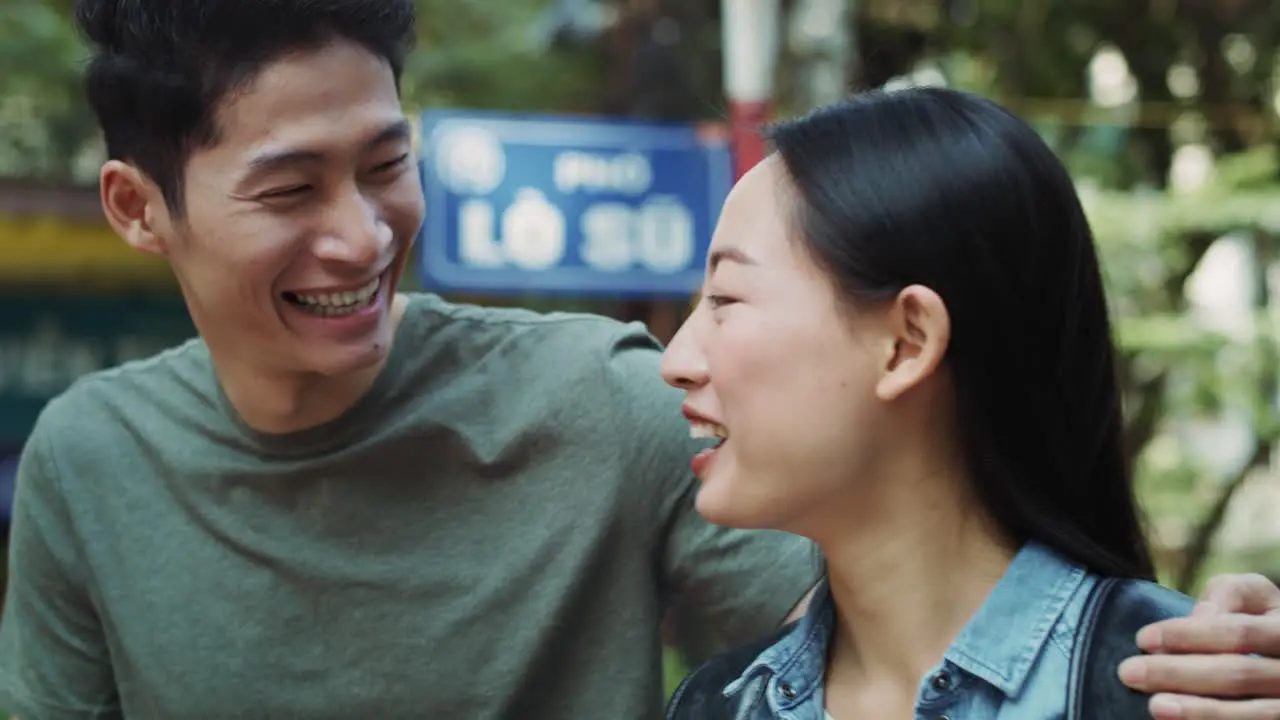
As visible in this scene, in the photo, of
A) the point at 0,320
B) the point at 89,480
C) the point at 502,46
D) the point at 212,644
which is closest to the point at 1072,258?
the point at 212,644

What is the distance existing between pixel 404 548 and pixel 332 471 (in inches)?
6.5

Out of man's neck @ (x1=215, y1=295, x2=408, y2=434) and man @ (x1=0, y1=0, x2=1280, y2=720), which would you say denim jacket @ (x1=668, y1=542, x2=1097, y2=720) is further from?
man's neck @ (x1=215, y1=295, x2=408, y2=434)

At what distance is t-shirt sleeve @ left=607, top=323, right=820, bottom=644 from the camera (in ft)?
7.22

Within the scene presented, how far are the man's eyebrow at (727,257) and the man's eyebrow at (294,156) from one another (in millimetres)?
613

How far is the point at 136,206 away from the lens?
2.45 metres

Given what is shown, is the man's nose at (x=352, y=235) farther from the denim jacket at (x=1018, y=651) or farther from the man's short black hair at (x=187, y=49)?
the denim jacket at (x=1018, y=651)

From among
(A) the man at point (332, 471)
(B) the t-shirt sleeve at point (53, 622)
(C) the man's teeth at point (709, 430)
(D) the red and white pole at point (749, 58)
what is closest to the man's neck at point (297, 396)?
(A) the man at point (332, 471)

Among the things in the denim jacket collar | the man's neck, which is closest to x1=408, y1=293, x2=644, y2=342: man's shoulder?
the man's neck

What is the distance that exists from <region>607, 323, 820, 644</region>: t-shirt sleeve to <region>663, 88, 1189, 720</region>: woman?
379 mm

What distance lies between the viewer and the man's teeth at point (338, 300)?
88.7 inches

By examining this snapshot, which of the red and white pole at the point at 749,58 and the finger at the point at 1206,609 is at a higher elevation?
the red and white pole at the point at 749,58

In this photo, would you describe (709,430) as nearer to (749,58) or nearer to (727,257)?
(727,257)

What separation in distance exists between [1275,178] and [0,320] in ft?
20.2

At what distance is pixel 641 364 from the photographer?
7.72ft
